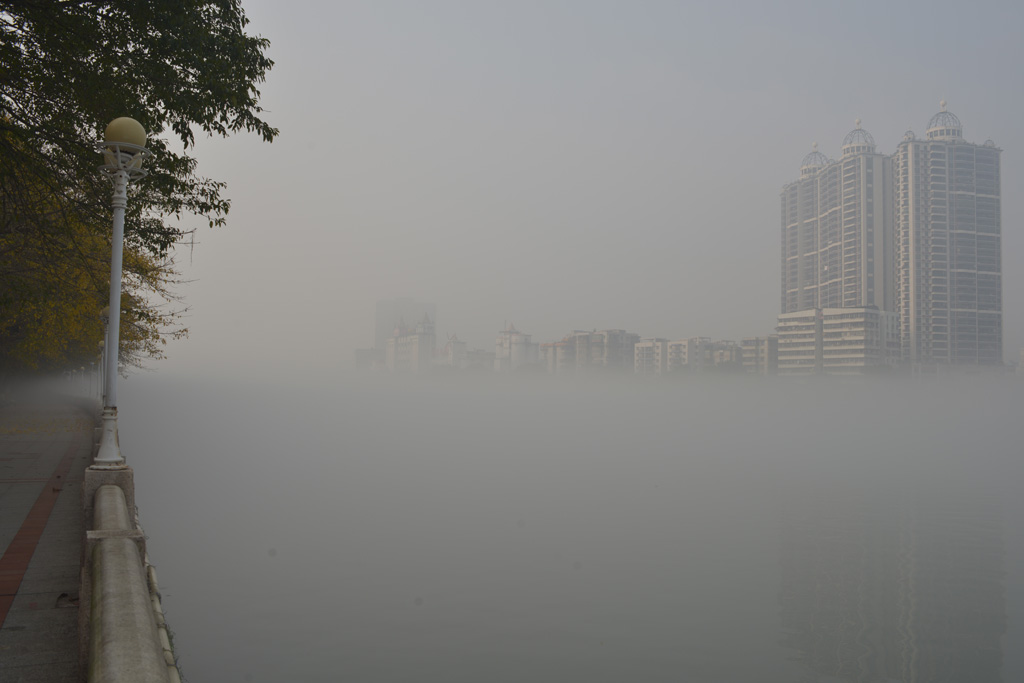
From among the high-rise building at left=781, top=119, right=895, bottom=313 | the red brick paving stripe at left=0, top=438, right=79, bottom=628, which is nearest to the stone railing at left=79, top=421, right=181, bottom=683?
the red brick paving stripe at left=0, top=438, right=79, bottom=628

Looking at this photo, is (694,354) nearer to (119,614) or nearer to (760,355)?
(760,355)

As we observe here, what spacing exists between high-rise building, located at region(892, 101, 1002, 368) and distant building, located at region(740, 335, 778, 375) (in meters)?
26.7

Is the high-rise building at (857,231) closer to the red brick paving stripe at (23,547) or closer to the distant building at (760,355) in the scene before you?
the distant building at (760,355)

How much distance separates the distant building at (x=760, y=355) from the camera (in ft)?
569

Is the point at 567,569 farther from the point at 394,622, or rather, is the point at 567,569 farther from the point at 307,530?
the point at 307,530

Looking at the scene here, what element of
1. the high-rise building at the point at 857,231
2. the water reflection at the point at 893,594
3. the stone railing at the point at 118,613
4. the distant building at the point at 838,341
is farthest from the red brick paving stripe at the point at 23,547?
the high-rise building at the point at 857,231

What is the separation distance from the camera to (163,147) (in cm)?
1200

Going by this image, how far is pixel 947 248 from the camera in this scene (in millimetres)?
171750

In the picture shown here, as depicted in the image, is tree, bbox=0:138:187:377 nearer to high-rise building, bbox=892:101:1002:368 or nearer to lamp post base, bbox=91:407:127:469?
lamp post base, bbox=91:407:127:469

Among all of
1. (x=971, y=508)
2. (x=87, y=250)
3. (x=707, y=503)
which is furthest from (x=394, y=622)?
(x=971, y=508)

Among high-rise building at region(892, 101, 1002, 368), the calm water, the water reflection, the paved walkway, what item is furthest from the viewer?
high-rise building at region(892, 101, 1002, 368)

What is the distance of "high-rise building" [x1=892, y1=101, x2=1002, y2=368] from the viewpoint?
16538cm

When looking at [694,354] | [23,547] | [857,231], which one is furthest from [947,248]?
[23,547]

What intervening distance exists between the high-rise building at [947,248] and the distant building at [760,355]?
26679 millimetres
